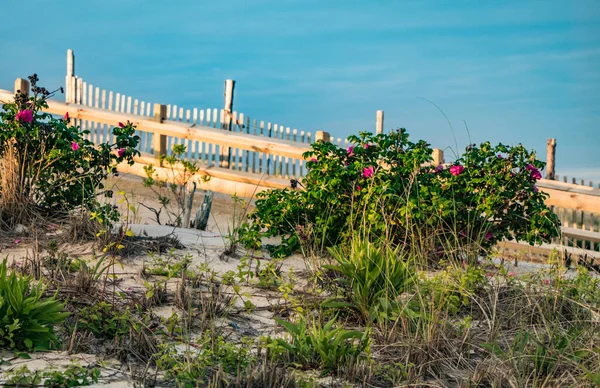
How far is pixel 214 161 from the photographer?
16.1 metres

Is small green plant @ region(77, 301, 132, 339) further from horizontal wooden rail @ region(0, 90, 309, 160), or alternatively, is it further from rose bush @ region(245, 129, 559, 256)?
horizontal wooden rail @ region(0, 90, 309, 160)

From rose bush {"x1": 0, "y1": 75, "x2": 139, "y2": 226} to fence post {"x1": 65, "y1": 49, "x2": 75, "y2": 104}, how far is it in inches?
550

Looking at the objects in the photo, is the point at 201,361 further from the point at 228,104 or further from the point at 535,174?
the point at 228,104

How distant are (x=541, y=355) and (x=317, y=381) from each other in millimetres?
1298

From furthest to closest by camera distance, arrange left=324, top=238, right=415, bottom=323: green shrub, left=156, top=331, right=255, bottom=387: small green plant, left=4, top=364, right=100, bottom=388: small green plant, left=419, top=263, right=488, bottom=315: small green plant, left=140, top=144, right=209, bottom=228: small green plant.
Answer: left=140, top=144, right=209, bottom=228: small green plant → left=419, top=263, right=488, bottom=315: small green plant → left=324, top=238, right=415, bottom=323: green shrub → left=156, top=331, right=255, bottom=387: small green plant → left=4, top=364, right=100, bottom=388: small green plant

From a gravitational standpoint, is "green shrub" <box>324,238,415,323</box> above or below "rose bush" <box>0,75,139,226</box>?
below

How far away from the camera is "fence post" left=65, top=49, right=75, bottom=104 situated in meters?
20.3

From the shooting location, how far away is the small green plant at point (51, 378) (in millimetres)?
3115

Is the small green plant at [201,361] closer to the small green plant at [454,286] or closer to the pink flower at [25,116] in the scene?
the small green plant at [454,286]

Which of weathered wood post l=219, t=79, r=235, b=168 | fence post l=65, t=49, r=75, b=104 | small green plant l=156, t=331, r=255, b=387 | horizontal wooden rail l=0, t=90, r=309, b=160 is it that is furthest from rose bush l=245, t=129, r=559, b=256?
fence post l=65, t=49, r=75, b=104

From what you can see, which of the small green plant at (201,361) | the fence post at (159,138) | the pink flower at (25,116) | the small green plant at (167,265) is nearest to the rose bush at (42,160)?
the pink flower at (25,116)

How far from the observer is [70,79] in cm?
2041

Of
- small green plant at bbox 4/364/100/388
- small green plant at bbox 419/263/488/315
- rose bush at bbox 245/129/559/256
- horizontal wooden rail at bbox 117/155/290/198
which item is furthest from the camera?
horizontal wooden rail at bbox 117/155/290/198

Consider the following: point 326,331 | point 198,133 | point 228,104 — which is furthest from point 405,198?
point 228,104
